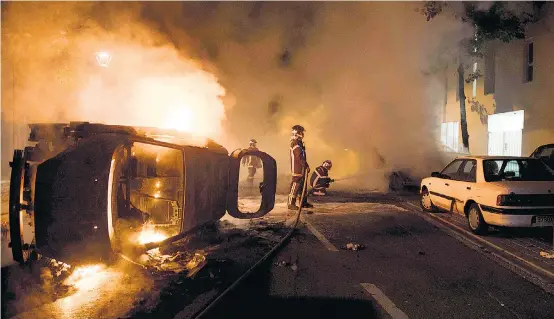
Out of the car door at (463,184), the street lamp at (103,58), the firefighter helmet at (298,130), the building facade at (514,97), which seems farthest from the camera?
the building facade at (514,97)

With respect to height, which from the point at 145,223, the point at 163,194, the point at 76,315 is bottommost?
the point at 76,315

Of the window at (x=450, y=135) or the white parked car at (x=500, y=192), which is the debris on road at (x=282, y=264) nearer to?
the white parked car at (x=500, y=192)

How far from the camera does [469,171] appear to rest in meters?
7.80

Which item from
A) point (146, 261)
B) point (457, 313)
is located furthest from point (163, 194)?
point (457, 313)

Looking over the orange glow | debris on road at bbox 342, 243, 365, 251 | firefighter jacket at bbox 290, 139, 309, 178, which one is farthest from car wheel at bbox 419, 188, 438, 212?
the orange glow

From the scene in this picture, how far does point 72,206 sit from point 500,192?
612 cm

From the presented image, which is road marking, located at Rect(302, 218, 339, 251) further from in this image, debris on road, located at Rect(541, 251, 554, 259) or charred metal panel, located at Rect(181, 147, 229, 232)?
debris on road, located at Rect(541, 251, 554, 259)

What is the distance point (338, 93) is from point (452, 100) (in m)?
6.30

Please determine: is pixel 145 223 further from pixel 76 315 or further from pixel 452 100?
pixel 452 100

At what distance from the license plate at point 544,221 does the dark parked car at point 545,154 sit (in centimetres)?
455

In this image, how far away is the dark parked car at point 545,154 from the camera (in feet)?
34.4

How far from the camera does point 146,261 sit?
17.2 feet

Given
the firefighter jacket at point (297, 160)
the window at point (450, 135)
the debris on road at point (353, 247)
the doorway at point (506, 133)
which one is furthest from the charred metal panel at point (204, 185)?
the window at point (450, 135)

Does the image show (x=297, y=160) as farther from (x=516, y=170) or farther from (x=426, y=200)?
Result: (x=516, y=170)
